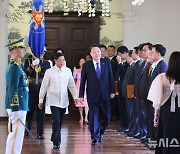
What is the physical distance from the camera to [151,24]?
→ 991 cm

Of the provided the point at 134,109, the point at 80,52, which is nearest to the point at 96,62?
the point at 134,109

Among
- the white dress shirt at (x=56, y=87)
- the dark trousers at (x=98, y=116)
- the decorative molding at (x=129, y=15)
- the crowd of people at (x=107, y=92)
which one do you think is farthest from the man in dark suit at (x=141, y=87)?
the decorative molding at (x=129, y=15)

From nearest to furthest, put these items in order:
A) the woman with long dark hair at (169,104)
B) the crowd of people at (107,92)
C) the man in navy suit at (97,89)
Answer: the woman with long dark hair at (169,104) < the crowd of people at (107,92) < the man in navy suit at (97,89)

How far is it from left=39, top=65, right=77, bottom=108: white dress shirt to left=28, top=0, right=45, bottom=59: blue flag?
1.01 metres

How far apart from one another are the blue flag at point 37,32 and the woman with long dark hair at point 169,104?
3152 mm

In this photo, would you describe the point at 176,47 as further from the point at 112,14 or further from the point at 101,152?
the point at 101,152

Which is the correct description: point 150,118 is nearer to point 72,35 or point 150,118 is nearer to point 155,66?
point 155,66

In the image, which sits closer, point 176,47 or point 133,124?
point 133,124

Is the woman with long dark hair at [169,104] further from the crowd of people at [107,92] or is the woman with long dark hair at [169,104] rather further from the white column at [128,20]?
the white column at [128,20]

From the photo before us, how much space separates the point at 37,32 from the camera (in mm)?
7266

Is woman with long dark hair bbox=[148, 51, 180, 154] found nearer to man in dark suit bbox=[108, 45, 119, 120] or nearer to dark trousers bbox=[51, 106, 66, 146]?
dark trousers bbox=[51, 106, 66, 146]

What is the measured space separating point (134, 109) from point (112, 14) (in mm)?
3422

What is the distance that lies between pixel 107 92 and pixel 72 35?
147 inches

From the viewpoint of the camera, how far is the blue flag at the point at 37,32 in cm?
718
